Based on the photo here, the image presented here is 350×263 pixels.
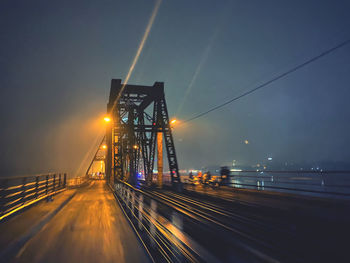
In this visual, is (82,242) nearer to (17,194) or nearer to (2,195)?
(2,195)

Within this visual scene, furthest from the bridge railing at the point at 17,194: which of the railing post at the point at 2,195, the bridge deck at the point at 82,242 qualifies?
the bridge deck at the point at 82,242

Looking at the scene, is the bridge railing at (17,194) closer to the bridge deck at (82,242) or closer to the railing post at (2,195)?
the railing post at (2,195)

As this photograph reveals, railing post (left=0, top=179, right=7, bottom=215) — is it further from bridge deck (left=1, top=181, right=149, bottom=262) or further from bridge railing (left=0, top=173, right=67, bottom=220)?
bridge deck (left=1, top=181, right=149, bottom=262)

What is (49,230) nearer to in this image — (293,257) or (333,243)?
(293,257)

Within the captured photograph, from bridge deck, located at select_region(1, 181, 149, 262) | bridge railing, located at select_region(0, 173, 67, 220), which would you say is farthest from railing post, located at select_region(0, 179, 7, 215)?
bridge deck, located at select_region(1, 181, 149, 262)

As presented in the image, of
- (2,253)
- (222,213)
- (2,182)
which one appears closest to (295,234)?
(222,213)

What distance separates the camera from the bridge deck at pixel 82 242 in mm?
3443

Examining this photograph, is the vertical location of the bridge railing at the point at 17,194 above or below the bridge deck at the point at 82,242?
above

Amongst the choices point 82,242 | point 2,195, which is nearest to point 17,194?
point 2,195

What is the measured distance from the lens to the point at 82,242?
4.14m

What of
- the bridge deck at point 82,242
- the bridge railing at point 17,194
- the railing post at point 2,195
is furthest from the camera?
the bridge railing at point 17,194

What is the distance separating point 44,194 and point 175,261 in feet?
30.8

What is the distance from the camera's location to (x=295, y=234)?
3816mm

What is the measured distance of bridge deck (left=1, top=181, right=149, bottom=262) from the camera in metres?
3.44
